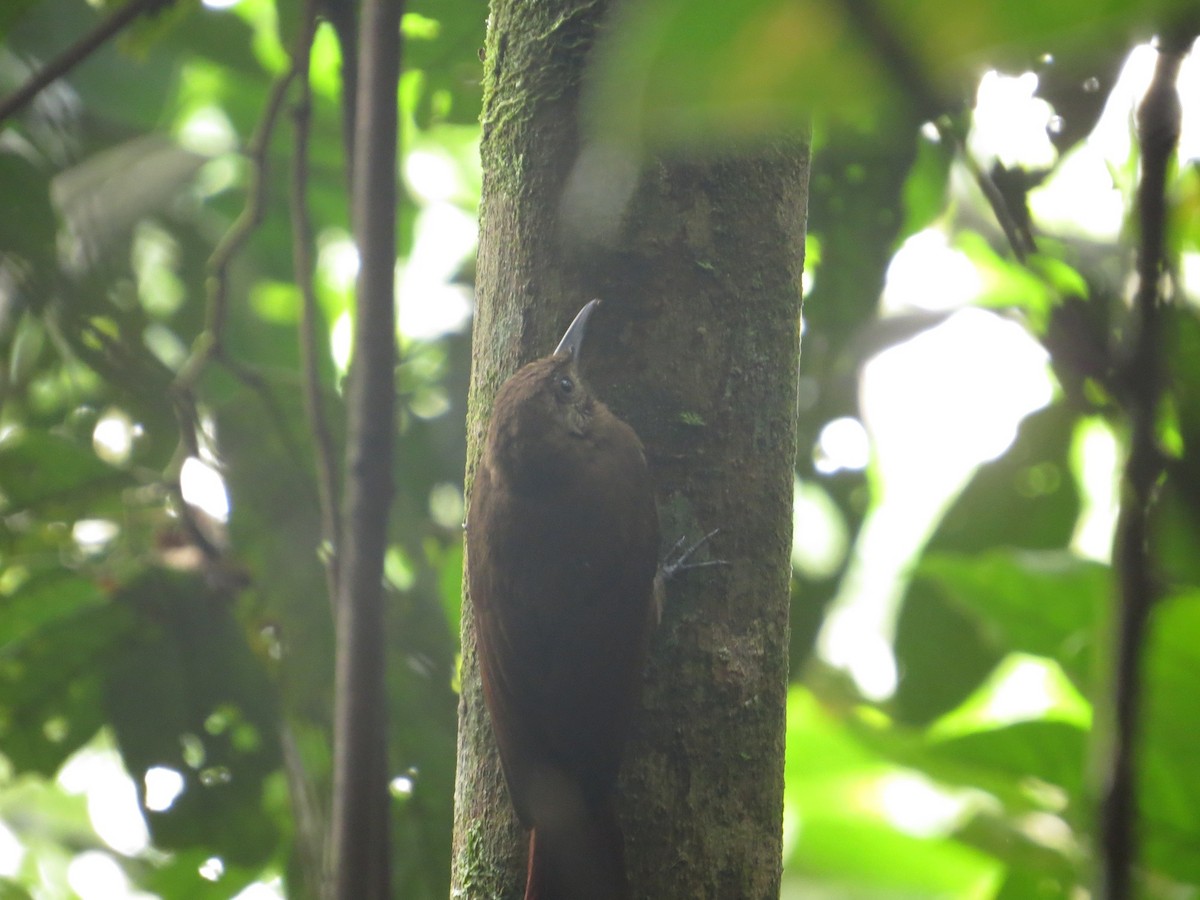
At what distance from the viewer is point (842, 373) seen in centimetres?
271

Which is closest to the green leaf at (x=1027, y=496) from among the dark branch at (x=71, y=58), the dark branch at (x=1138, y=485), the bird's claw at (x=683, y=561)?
the bird's claw at (x=683, y=561)

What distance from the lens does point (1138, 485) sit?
52cm

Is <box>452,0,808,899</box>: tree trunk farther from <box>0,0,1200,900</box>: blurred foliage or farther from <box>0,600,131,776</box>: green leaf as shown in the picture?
<box>0,600,131,776</box>: green leaf

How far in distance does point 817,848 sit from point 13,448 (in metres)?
3.75

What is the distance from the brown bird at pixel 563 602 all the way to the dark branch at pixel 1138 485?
0.86 metres

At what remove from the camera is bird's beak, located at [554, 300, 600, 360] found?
1.56 meters

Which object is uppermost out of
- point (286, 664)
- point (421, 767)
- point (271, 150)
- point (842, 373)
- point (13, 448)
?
point (271, 150)

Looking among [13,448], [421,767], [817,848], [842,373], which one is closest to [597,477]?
[421,767]

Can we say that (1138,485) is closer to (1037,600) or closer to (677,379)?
(677,379)

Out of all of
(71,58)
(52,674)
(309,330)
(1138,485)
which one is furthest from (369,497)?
(52,674)

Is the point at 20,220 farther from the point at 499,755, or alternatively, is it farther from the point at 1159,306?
the point at 1159,306

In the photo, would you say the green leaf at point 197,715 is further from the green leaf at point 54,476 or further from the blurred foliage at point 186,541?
the green leaf at point 54,476

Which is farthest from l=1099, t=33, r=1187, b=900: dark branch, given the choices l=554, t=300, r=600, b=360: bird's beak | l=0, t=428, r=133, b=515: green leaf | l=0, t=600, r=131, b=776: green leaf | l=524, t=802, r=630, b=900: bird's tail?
l=0, t=428, r=133, b=515: green leaf

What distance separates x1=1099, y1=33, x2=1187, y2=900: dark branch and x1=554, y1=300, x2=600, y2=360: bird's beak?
1044 mm
